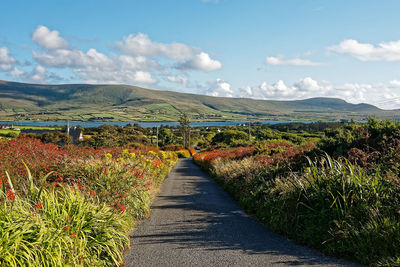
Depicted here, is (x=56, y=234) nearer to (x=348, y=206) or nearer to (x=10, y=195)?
(x=10, y=195)

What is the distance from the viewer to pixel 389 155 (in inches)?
307

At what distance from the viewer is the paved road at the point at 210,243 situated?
5.29 meters

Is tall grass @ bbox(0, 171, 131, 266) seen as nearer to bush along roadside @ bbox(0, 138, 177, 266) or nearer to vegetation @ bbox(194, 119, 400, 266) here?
bush along roadside @ bbox(0, 138, 177, 266)

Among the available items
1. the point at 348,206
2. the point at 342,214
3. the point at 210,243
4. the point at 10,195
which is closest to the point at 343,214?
the point at 342,214

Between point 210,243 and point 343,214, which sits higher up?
point 343,214

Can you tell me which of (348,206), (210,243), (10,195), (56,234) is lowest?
(210,243)

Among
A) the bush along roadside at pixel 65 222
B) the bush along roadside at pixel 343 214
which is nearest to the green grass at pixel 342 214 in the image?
the bush along roadside at pixel 343 214

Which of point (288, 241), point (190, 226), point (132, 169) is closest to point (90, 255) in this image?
point (190, 226)

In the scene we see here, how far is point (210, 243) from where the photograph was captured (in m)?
6.23

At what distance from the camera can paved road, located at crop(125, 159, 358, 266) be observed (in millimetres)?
5289

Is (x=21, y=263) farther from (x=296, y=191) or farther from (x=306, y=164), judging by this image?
(x=306, y=164)

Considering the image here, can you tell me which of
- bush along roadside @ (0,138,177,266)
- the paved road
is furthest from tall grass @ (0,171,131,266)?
the paved road

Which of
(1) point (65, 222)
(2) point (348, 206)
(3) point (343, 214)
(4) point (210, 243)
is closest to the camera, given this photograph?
(1) point (65, 222)

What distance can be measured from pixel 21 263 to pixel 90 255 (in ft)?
3.79
